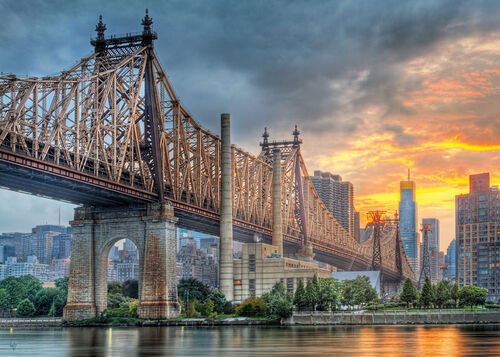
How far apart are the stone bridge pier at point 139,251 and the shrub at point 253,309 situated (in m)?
9.58

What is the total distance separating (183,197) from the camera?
12306cm

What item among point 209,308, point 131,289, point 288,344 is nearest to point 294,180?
point 131,289

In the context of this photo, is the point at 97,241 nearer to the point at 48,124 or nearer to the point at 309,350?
the point at 48,124

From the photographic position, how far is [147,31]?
109m

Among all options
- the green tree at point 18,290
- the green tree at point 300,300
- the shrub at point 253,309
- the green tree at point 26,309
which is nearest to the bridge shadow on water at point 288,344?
the shrub at point 253,309

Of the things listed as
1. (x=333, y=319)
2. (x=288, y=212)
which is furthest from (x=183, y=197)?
(x=288, y=212)

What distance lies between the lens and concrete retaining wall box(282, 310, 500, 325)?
100 metres

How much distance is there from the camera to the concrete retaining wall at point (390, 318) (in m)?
100

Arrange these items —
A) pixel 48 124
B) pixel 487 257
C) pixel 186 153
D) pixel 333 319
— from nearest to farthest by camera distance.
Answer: pixel 48 124, pixel 333 319, pixel 186 153, pixel 487 257

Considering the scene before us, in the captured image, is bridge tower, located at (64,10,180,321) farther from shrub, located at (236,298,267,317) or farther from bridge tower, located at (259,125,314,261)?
bridge tower, located at (259,125,314,261)

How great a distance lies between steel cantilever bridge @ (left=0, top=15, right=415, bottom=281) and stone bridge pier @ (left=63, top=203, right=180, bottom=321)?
2647 millimetres

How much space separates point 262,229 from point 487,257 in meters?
78.3

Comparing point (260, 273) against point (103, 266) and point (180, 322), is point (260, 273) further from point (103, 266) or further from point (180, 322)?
point (103, 266)

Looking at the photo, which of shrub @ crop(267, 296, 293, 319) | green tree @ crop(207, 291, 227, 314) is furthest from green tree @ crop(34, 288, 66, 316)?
shrub @ crop(267, 296, 293, 319)
